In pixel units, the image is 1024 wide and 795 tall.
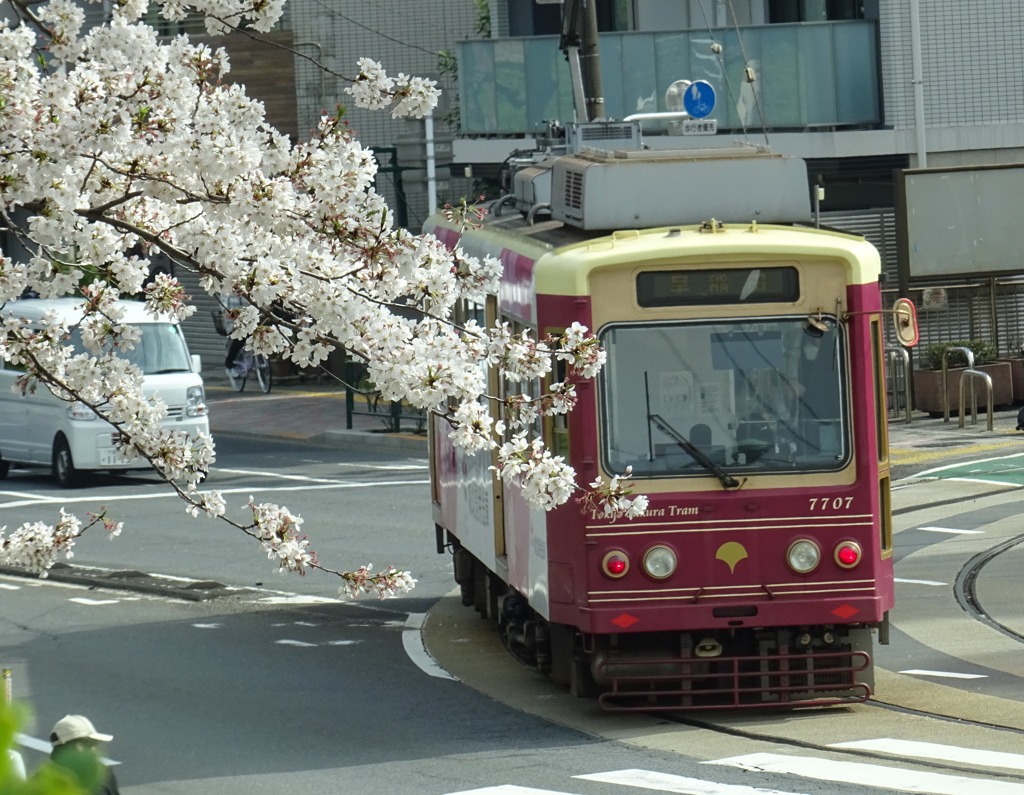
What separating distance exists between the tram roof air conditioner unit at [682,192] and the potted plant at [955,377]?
15278 millimetres

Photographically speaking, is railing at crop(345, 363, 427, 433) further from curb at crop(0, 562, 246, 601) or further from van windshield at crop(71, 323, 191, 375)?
curb at crop(0, 562, 246, 601)

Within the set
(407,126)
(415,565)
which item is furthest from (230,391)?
(415,565)

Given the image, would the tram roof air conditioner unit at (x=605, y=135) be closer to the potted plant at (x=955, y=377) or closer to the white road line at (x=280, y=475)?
the white road line at (x=280, y=475)

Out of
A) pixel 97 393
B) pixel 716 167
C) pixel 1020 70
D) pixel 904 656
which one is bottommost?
pixel 904 656

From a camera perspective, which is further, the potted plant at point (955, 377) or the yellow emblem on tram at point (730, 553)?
the potted plant at point (955, 377)

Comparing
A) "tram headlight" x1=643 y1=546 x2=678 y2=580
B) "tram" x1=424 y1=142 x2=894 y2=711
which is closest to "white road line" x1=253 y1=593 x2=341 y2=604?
"tram" x1=424 y1=142 x2=894 y2=711

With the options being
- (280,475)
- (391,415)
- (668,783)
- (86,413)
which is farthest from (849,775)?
(391,415)

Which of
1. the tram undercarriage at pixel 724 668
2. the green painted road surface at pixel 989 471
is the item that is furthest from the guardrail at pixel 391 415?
the tram undercarriage at pixel 724 668

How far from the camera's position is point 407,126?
34.8m

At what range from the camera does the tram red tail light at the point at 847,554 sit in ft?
32.1

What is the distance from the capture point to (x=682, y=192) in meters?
10.4

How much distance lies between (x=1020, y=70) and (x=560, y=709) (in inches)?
811

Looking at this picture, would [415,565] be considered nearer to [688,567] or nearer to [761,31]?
[688,567]

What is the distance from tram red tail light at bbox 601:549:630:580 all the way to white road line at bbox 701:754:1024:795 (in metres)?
1.33
